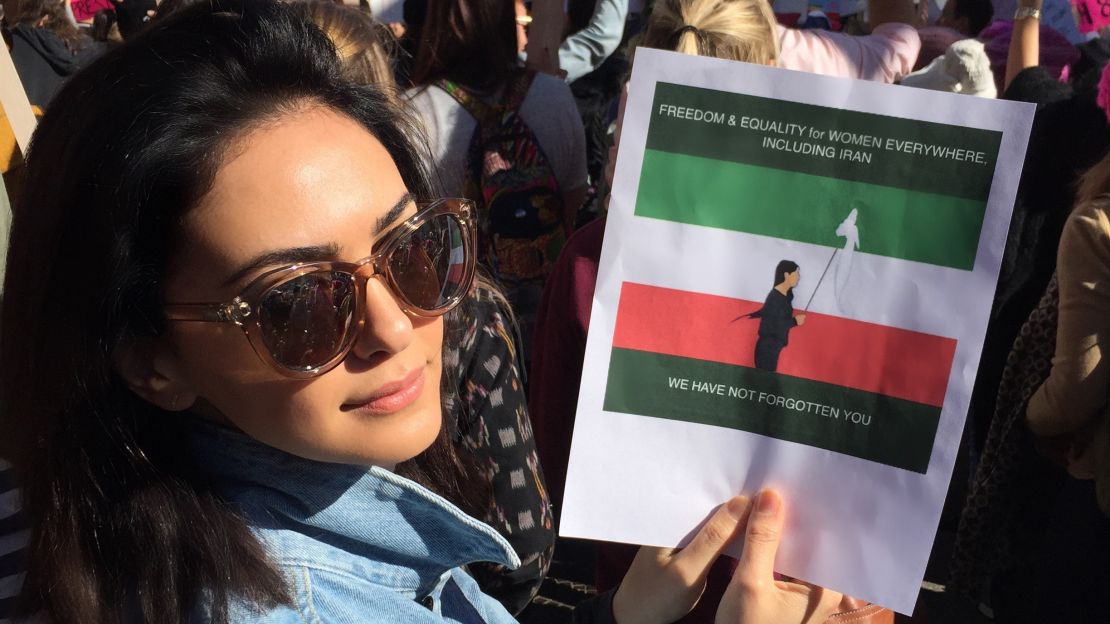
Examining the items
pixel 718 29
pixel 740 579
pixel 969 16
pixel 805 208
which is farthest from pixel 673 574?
pixel 969 16

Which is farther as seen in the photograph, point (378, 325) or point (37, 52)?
point (37, 52)

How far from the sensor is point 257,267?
95cm

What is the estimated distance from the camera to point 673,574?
117 centimetres

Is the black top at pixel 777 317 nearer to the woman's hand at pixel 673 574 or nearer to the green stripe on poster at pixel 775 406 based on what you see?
the green stripe on poster at pixel 775 406

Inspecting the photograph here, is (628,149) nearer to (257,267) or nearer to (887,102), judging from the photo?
(887,102)

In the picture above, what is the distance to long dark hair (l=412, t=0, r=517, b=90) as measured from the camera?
2820 millimetres

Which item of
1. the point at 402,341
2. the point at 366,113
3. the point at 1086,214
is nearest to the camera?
the point at 402,341

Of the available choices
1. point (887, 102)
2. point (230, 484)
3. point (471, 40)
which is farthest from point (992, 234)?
point (471, 40)

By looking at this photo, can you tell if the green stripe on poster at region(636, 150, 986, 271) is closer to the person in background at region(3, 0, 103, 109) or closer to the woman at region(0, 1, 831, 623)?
the woman at region(0, 1, 831, 623)

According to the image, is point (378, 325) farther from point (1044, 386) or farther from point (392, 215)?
point (1044, 386)

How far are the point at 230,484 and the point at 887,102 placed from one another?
34.2 inches

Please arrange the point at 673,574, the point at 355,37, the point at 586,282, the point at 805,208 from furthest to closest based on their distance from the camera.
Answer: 1. the point at 355,37
2. the point at 586,282
3. the point at 673,574
4. the point at 805,208

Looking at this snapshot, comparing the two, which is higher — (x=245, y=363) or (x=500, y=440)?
(x=245, y=363)

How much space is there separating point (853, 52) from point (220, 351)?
10.9 ft
